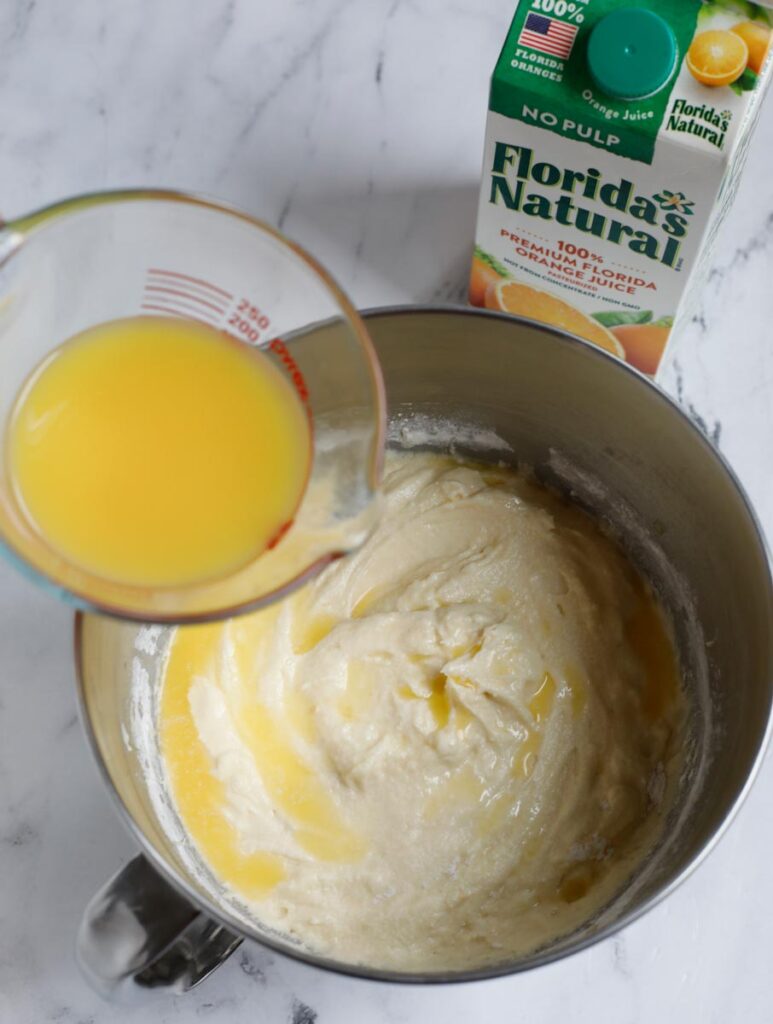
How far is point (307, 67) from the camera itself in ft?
7.53

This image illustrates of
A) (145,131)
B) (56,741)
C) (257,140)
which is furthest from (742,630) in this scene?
(145,131)

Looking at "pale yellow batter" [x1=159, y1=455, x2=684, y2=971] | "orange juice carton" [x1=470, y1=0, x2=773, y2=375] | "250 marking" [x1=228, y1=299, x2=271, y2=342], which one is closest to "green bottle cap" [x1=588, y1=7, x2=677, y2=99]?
"orange juice carton" [x1=470, y1=0, x2=773, y2=375]

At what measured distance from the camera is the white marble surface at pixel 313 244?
6.02ft

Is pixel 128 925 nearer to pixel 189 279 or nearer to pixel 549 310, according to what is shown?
pixel 189 279

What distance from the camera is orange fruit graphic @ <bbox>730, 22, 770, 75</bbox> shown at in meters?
1.62

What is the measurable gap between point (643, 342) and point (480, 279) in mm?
304

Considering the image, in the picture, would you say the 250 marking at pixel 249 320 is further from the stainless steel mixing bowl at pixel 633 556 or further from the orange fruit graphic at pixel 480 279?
the orange fruit graphic at pixel 480 279

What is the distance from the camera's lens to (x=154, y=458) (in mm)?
1382

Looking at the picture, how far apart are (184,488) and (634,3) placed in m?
0.94

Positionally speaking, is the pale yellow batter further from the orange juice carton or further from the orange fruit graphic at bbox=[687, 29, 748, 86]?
the orange fruit graphic at bbox=[687, 29, 748, 86]

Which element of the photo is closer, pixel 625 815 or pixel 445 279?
pixel 625 815

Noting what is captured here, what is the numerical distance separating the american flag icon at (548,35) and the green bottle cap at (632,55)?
0.16ft

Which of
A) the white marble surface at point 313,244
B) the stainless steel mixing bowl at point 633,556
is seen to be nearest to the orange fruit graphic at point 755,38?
the stainless steel mixing bowl at point 633,556

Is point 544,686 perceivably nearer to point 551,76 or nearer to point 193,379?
point 193,379
